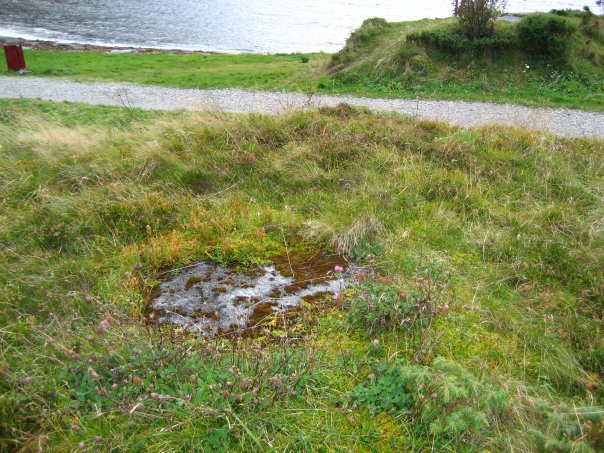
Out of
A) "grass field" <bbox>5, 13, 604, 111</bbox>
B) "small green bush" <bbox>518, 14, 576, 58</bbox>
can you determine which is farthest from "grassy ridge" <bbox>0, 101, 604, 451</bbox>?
"small green bush" <bbox>518, 14, 576, 58</bbox>

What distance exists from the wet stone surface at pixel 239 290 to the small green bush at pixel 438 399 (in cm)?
124

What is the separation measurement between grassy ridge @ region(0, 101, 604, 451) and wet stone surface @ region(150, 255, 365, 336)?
0.61 feet

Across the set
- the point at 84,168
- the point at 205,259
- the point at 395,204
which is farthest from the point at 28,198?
the point at 395,204

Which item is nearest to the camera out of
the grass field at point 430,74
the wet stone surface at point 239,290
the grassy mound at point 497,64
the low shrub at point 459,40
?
the wet stone surface at point 239,290

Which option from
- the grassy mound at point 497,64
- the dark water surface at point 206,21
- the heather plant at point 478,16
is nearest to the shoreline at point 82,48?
the dark water surface at point 206,21

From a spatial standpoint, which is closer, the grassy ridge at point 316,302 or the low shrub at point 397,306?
the grassy ridge at point 316,302

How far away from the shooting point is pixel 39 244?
5.13 meters

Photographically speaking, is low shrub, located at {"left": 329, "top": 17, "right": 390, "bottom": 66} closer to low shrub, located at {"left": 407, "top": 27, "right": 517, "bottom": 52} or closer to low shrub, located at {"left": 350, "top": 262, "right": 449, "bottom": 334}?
low shrub, located at {"left": 407, "top": 27, "right": 517, "bottom": 52}

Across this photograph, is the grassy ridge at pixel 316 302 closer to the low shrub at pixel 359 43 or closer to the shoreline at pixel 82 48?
the low shrub at pixel 359 43

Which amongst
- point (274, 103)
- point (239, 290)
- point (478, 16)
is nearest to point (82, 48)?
point (274, 103)

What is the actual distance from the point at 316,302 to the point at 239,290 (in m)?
0.72

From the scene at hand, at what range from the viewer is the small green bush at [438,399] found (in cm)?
279

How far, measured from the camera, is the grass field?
40.4 ft

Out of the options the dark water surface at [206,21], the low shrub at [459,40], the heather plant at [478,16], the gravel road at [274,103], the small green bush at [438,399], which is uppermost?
the dark water surface at [206,21]
